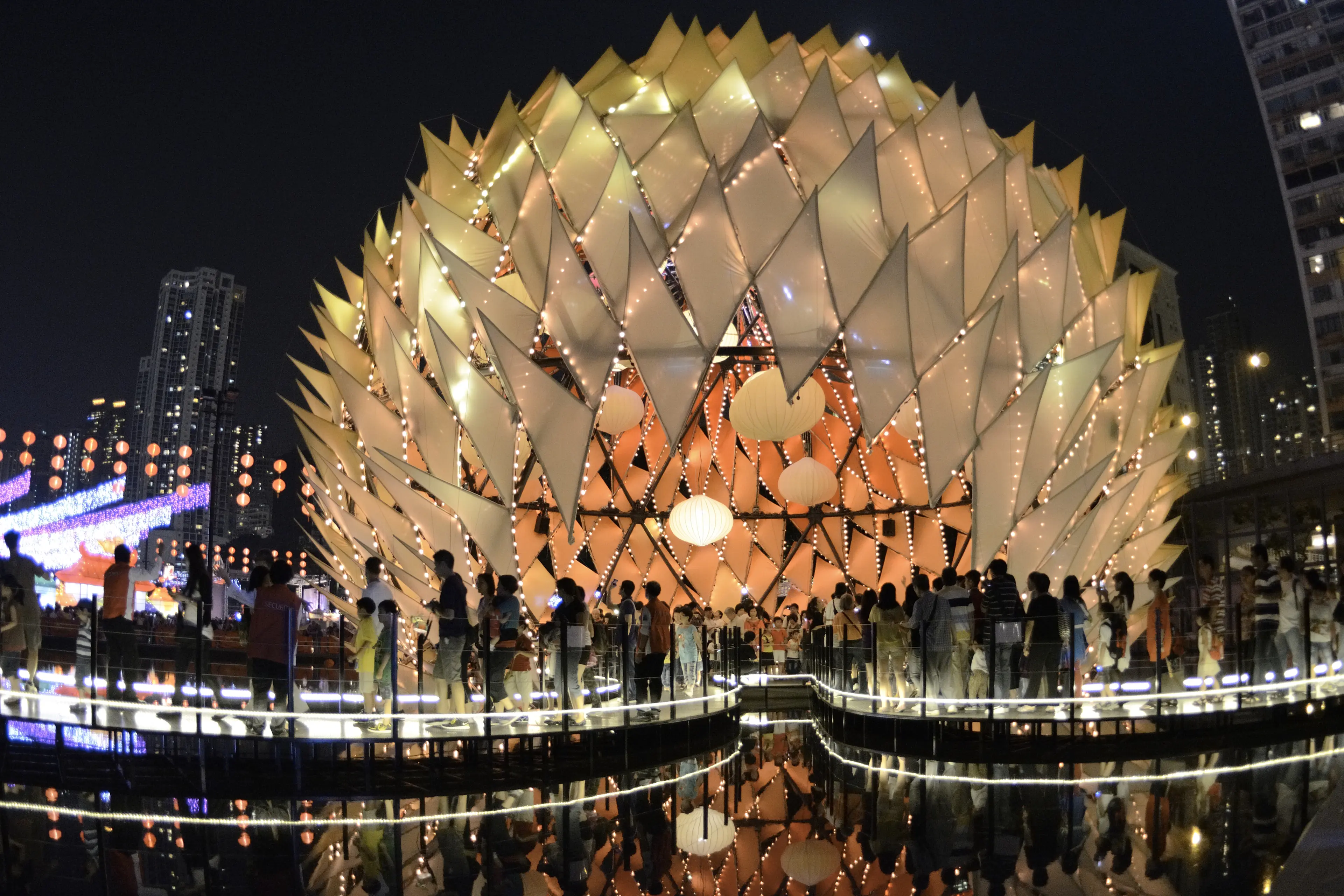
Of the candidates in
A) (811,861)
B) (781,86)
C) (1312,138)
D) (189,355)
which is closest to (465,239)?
(781,86)

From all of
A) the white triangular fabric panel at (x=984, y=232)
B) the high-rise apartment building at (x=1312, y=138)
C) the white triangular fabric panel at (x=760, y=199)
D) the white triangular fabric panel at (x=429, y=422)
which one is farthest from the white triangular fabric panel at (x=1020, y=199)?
the high-rise apartment building at (x=1312, y=138)

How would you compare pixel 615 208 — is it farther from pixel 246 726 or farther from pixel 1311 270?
pixel 1311 270

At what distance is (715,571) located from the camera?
30.8m

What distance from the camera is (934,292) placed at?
61.7 feet

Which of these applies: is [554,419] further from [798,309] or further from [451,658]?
[451,658]

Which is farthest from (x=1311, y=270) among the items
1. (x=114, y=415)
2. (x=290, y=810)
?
(x=114, y=415)

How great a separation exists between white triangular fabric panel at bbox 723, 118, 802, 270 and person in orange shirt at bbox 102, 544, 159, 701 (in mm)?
9973

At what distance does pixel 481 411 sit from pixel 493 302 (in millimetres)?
1756

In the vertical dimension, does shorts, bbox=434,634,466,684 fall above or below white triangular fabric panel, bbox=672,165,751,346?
below

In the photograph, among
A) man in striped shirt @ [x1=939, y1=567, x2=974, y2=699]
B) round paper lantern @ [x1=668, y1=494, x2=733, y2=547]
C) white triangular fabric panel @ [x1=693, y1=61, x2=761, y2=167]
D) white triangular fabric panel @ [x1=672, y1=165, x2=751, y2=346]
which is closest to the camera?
man in striped shirt @ [x1=939, y1=567, x2=974, y2=699]

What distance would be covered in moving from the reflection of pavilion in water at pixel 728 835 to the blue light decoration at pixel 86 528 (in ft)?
159

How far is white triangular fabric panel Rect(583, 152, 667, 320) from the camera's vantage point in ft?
62.5

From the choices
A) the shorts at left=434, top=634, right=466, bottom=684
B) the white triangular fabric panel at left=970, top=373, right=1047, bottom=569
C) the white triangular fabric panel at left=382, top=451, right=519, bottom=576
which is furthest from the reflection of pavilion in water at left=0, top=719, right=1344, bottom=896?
the white triangular fabric panel at left=382, top=451, right=519, bottom=576

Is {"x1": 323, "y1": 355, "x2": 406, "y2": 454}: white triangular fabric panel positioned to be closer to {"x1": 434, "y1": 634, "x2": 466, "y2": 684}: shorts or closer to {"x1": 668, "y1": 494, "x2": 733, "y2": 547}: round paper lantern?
{"x1": 668, "y1": 494, "x2": 733, "y2": 547}: round paper lantern
